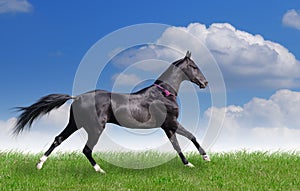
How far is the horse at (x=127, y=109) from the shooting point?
10359mm

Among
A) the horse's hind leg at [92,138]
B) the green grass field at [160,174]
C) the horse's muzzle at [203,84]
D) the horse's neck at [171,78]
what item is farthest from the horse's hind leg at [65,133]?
the horse's muzzle at [203,84]

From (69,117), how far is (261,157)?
5690mm

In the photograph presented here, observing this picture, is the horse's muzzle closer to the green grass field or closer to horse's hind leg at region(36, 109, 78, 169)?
the green grass field

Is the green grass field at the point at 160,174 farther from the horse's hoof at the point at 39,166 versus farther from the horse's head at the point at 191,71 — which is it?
the horse's head at the point at 191,71

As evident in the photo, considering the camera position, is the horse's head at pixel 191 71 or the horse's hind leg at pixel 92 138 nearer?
the horse's hind leg at pixel 92 138

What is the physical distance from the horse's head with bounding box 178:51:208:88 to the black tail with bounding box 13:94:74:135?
2896 millimetres

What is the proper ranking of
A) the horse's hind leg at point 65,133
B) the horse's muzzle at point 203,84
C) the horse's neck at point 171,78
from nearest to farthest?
the horse's hind leg at point 65,133 < the horse's neck at point 171,78 < the horse's muzzle at point 203,84

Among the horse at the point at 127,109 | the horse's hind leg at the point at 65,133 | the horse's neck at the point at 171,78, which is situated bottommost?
the horse's hind leg at the point at 65,133

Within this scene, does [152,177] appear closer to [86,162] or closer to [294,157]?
[86,162]

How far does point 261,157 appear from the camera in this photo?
43.3ft

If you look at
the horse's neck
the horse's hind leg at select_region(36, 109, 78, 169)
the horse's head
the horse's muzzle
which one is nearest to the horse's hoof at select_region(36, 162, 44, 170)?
the horse's hind leg at select_region(36, 109, 78, 169)

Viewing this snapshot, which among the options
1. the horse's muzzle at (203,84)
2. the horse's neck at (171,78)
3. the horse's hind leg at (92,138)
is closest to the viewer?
the horse's hind leg at (92,138)

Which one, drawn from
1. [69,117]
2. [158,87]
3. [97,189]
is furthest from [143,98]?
[97,189]

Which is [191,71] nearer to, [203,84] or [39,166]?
[203,84]
